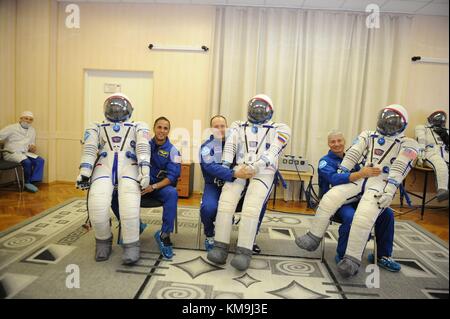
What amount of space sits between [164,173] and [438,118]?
1869 millimetres

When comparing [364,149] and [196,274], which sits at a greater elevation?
[364,149]

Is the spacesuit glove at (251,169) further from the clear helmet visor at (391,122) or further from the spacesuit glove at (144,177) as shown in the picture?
the clear helmet visor at (391,122)

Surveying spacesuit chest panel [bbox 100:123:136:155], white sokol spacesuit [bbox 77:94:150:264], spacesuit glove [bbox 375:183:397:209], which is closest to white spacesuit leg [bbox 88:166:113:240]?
white sokol spacesuit [bbox 77:94:150:264]

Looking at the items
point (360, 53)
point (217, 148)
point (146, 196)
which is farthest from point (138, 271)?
point (360, 53)

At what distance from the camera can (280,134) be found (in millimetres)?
2203

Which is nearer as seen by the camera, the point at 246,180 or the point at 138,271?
the point at 138,271

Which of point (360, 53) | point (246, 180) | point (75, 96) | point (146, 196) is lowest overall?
point (146, 196)

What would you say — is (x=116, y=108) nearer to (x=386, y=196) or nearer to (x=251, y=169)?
(x=251, y=169)

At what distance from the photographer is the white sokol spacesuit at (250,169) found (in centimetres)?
202

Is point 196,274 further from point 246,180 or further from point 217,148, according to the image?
point 217,148

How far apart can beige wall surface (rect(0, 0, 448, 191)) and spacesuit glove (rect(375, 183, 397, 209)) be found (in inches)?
15.2

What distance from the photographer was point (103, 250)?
2.07m

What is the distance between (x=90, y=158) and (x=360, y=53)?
7.00 feet
